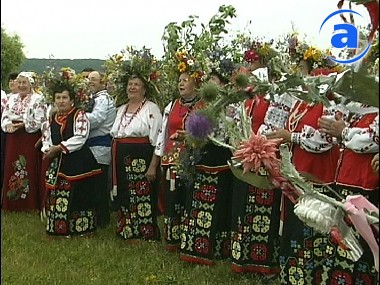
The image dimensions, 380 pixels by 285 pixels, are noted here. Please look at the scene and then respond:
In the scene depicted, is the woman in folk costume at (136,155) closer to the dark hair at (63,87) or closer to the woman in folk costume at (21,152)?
Answer: the dark hair at (63,87)

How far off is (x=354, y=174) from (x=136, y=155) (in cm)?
235

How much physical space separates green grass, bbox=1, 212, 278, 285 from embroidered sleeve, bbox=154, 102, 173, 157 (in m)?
0.77

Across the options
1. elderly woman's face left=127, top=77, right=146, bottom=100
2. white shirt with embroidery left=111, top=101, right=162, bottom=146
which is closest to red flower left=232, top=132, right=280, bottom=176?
white shirt with embroidery left=111, top=101, right=162, bottom=146

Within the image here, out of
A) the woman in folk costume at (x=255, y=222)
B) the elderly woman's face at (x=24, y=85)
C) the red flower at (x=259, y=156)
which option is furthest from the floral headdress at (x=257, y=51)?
the elderly woman's face at (x=24, y=85)

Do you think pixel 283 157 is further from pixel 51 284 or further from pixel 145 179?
pixel 145 179

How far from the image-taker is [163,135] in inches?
200

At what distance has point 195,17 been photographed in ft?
15.7

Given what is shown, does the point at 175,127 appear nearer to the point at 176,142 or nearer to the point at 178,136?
the point at 176,142

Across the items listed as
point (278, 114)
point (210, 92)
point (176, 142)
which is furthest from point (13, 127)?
point (210, 92)

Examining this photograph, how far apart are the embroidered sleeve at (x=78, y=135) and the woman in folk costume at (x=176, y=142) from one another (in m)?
0.69

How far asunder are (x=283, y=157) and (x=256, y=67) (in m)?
2.77

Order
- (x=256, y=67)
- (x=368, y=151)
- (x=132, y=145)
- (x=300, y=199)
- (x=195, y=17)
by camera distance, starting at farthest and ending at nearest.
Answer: (x=132, y=145) → (x=195, y=17) → (x=256, y=67) → (x=368, y=151) → (x=300, y=199)

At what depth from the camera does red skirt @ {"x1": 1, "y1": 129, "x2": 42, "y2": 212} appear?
22.7ft

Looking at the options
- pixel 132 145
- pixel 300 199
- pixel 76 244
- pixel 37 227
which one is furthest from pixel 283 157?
pixel 37 227
